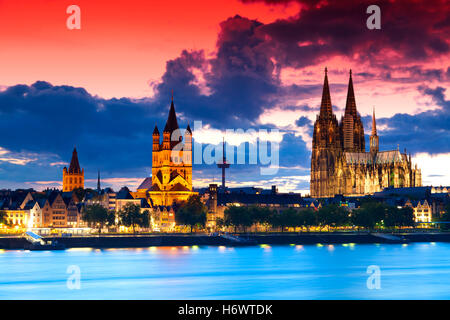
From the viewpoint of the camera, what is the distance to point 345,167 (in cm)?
19275

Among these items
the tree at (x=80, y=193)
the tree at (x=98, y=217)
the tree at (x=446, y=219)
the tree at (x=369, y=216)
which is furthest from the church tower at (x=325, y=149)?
the tree at (x=98, y=217)

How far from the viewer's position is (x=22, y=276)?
72.3 metres

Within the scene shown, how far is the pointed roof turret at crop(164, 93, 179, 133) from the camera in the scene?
177 m

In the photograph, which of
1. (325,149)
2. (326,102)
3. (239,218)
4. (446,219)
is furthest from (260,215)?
(326,102)

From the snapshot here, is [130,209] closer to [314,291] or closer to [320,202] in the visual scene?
[320,202]

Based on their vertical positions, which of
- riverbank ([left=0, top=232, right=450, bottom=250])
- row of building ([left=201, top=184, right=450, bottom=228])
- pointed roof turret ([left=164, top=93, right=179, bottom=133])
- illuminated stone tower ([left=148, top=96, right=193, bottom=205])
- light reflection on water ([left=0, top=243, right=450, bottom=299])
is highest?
pointed roof turret ([left=164, top=93, right=179, bottom=133])

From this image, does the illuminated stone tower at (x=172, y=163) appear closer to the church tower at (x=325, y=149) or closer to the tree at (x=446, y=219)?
the church tower at (x=325, y=149)

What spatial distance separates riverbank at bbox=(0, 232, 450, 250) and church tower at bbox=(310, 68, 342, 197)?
187ft

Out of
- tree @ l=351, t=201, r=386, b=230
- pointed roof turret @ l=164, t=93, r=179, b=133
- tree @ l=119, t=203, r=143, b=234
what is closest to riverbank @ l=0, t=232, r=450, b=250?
tree @ l=351, t=201, r=386, b=230

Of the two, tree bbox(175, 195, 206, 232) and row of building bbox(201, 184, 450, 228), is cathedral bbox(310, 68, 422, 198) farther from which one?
tree bbox(175, 195, 206, 232)

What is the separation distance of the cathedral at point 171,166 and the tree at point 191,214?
16617 millimetres

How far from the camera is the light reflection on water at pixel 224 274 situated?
62125mm
